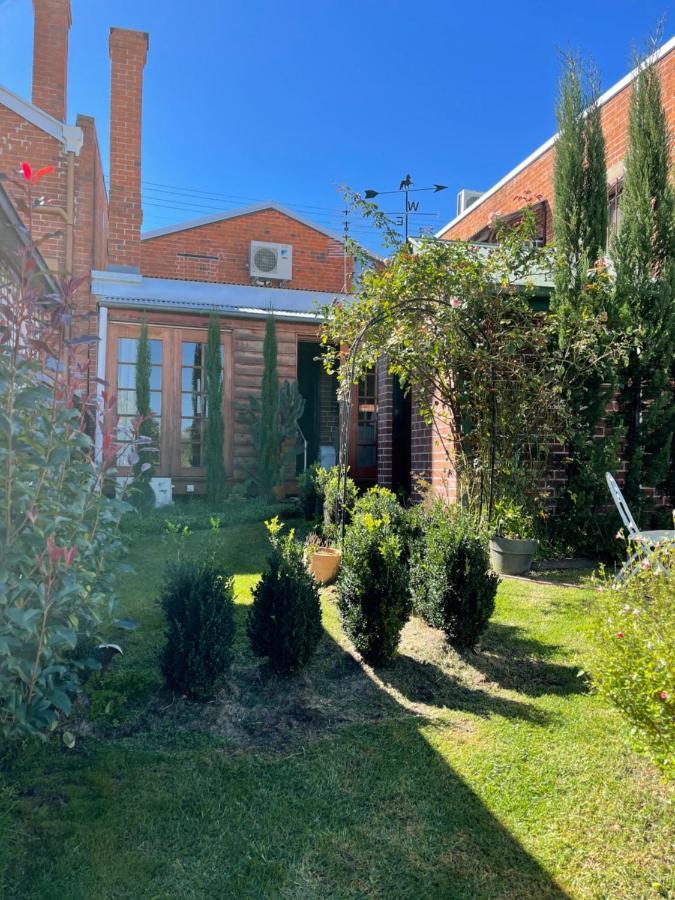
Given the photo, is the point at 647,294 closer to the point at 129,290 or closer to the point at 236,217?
the point at 129,290

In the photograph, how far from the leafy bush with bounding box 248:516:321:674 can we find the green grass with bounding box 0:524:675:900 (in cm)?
15

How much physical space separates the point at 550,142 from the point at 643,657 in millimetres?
11322

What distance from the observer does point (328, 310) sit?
634cm

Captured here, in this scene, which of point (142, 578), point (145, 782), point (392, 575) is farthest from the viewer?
point (142, 578)

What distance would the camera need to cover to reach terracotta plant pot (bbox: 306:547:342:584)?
5418 mm

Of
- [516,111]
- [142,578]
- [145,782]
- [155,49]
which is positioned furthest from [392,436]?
[155,49]

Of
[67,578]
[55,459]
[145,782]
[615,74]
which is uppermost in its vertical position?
[615,74]

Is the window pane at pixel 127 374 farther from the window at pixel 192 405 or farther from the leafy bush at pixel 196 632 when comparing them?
the leafy bush at pixel 196 632

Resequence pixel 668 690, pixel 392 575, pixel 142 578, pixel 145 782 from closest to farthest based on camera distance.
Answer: pixel 668 690, pixel 145 782, pixel 392 575, pixel 142 578

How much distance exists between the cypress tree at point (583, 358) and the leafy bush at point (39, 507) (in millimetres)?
4691

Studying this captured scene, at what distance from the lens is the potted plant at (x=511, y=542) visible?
17.8ft

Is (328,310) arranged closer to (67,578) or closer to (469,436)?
(469,436)

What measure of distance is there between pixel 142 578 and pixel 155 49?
10.6 m

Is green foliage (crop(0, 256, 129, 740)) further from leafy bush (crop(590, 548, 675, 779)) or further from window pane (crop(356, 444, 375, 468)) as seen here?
window pane (crop(356, 444, 375, 468))
